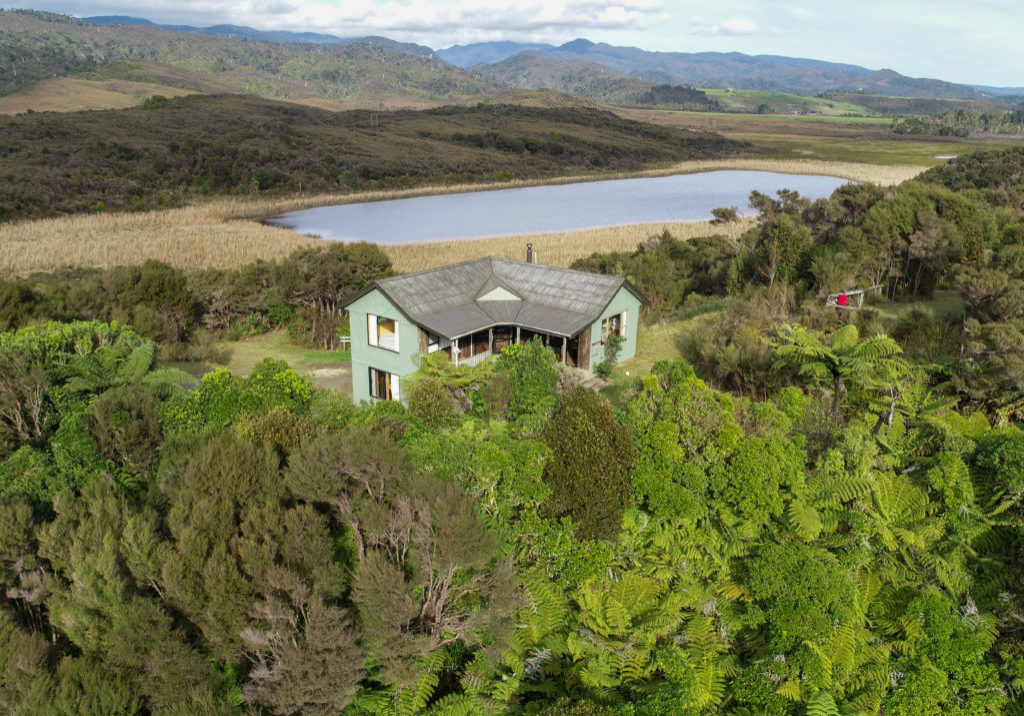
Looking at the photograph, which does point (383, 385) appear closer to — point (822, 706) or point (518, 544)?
point (518, 544)

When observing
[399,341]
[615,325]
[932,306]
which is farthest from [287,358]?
[932,306]

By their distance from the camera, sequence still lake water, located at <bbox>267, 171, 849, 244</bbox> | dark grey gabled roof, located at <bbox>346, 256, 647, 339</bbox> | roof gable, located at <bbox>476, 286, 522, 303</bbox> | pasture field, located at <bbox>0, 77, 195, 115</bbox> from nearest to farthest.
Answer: dark grey gabled roof, located at <bbox>346, 256, 647, 339</bbox> < roof gable, located at <bbox>476, 286, 522, 303</bbox> < still lake water, located at <bbox>267, 171, 849, 244</bbox> < pasture field, located at <bbox>0, 77, 195, 115</bbox>

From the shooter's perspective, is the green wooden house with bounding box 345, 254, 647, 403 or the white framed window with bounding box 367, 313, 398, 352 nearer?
the green wooden house with bounding box 345, 254, 647, 403

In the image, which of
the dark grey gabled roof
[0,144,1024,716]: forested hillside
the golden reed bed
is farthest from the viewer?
the golden reed bed

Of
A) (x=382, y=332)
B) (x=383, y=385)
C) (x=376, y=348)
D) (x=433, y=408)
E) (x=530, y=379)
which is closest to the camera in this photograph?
(x=433, y=408)

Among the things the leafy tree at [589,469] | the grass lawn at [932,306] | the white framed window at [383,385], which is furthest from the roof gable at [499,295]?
the leafy tree at [589,469]

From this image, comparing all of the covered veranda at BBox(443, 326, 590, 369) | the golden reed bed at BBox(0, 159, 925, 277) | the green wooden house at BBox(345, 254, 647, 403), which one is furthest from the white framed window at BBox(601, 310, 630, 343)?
the golden reed bed at BBox(0, 159, 925, 277)

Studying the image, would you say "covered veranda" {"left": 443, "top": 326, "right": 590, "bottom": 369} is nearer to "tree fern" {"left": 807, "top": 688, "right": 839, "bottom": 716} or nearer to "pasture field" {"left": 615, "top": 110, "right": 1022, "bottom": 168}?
"tree fern" {"left": 807, "top": 688, "right": 839, "bottom": 716}
